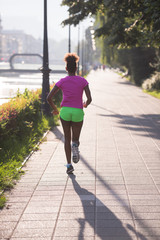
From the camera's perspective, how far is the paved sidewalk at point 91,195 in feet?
12.5

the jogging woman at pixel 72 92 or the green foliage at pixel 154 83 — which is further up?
the jogging woman at pixel 72 92

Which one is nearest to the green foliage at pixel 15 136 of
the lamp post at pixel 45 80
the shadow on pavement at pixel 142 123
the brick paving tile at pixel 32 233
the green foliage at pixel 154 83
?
the brick paving tile at pixel 32 233

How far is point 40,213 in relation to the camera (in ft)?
14.0

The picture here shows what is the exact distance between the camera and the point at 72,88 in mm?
5438

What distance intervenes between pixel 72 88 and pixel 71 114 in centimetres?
38

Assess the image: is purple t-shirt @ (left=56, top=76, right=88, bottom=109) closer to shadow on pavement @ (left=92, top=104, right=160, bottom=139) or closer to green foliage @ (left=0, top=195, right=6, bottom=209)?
green foliage @ (left=0, top=195, right=6, bottom=209)

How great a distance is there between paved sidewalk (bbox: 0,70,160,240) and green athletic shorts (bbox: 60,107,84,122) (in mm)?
895

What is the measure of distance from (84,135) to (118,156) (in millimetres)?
2410

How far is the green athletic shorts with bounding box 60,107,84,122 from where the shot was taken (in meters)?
5.50

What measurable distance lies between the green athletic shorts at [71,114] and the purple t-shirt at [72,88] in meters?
0.06

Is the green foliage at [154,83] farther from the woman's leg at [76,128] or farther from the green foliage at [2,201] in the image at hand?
the green foliage at [2,201]

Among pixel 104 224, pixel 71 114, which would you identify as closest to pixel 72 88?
pixel 71 114

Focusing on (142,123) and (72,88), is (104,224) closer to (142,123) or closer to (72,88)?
(72,88)

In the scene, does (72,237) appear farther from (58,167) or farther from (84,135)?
(84,135)
